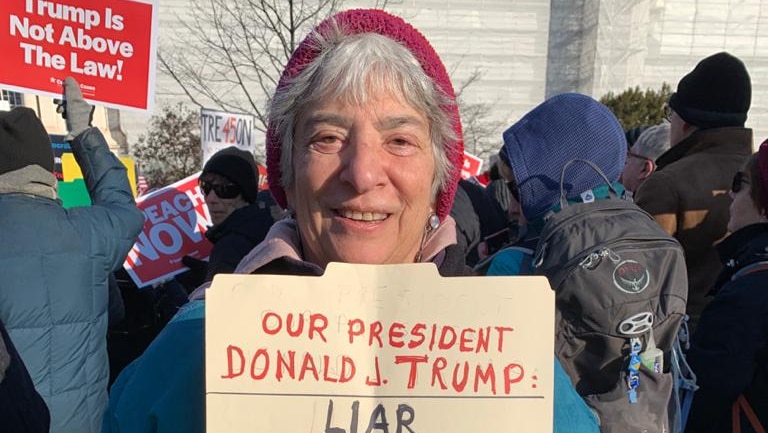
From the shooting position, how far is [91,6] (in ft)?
11.5

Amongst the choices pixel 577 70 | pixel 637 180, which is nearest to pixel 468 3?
pixel 577 70

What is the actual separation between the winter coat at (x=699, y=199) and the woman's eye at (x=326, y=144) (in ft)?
7.21

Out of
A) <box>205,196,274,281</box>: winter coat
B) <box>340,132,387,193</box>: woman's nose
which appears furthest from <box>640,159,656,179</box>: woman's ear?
<box>340,132,387,193</box>: woman's nose

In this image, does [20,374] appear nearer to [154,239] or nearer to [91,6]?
[91,6]

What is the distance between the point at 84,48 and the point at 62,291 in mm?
1483

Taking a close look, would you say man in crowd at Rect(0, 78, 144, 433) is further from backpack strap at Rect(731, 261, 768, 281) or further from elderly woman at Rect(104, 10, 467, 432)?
backpack strap at Rect(731, 261, 768, 281)

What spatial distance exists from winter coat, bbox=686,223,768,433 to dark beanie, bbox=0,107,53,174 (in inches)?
102

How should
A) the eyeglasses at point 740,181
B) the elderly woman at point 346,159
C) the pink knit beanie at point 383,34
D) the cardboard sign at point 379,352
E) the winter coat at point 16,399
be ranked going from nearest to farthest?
the cardboard sign at point 379,352
the elderly woman at point 346,159
the pink knit beanie at point 383,34
the winter coat at point 16,399
the eyeglasses at point 740,181

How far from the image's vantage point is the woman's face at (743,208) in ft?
7.97

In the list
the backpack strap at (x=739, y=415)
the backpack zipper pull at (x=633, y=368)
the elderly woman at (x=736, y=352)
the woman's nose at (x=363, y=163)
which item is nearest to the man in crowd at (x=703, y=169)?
the elderly woman at (x=736, y=352)

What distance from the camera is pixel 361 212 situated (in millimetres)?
1224

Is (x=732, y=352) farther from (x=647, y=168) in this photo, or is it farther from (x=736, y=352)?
(x=647, y=168)

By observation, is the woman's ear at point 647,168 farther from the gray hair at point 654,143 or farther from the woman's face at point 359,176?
the woman's face at point 359,176

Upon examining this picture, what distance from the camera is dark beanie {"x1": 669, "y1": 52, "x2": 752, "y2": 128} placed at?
307cm
